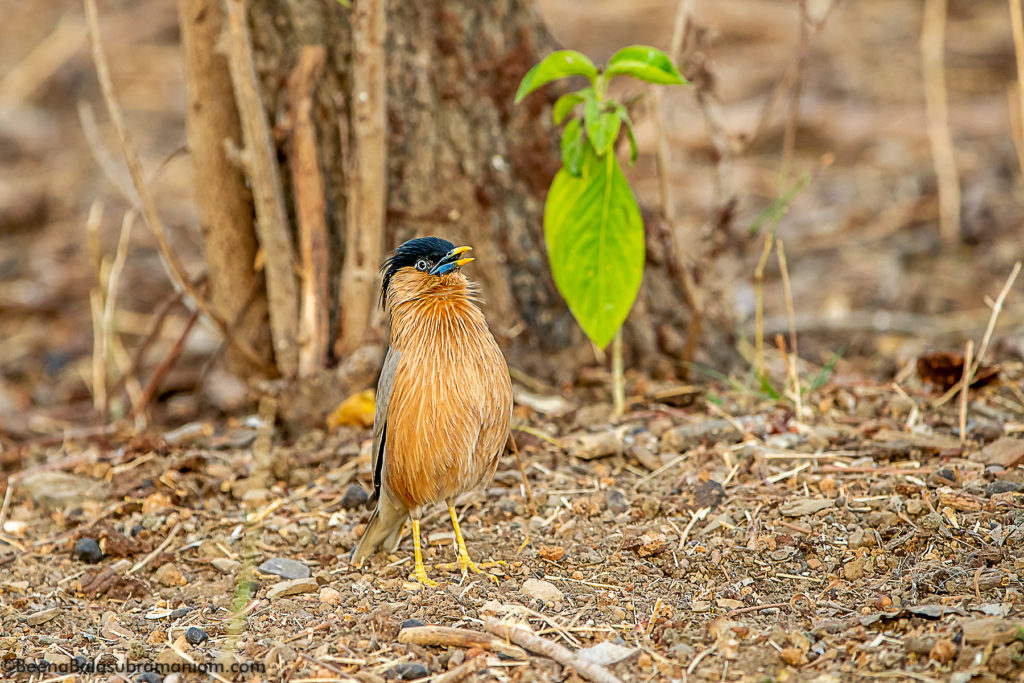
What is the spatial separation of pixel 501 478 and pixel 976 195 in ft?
16.4

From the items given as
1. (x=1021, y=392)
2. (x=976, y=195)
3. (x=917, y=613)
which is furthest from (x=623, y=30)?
(x=917, y=613)

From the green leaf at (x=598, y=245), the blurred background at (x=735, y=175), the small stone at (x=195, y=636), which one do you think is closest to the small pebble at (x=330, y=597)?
the small stone at (x=195, y=636)

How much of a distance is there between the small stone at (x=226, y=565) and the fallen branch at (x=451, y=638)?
3.22ft

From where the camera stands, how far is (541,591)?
10.8 feet

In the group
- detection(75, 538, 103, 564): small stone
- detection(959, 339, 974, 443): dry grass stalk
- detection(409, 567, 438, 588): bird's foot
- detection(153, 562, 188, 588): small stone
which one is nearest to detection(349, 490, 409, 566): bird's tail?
detection(409, 567, 438, 588): bird's foot

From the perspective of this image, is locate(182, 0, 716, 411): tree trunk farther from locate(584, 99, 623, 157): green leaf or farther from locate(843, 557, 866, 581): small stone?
locate(843, 557, 866, 581): small stone

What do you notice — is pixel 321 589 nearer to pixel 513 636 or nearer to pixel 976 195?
pixel 513 636

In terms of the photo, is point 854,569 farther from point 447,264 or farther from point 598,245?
point 447,264

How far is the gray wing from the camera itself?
374 centimetres

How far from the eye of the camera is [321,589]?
3.49m

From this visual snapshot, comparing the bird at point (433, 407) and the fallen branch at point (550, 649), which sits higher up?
the bird at point (433, 407)

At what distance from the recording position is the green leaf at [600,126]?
148 inches

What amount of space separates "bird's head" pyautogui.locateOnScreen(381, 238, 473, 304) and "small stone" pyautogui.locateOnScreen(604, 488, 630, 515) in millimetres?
1059

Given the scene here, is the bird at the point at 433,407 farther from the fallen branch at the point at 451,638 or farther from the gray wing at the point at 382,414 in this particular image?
the fallen branch at the point at 451,638
